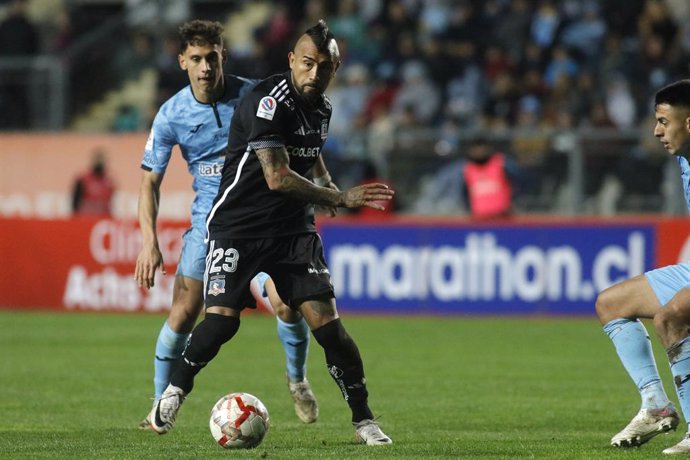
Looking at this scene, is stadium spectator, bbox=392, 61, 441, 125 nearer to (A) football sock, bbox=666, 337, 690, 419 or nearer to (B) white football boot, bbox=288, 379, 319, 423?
(B) white football boot, bbox=288, 379, 319, 423

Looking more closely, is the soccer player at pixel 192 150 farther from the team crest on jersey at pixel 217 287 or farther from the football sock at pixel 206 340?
the team crest on jersey at pixel 217 287

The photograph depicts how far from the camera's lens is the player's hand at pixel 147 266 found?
29.0 ft

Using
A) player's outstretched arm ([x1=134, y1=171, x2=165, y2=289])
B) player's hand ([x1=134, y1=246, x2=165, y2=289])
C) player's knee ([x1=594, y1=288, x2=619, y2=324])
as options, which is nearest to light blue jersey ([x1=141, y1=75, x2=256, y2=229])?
player's outstretched arm ([x1=134, y1=171, x2=165, y2=289])

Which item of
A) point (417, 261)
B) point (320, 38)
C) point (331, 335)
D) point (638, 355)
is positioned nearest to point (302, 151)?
point (320, 38)

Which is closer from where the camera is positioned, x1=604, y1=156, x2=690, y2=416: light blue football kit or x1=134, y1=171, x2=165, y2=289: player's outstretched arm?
x1=604, y1=156, x2=690, y2=416: light blue football kit

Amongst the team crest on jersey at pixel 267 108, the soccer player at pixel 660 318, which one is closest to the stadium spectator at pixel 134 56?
the team crest on jersey at pixel 267 108

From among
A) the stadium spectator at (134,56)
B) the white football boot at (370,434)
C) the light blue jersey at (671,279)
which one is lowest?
the white football boot at (370,434)

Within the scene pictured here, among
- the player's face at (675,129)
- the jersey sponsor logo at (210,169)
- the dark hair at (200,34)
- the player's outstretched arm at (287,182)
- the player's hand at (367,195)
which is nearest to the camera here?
the player's hand at (367,195)

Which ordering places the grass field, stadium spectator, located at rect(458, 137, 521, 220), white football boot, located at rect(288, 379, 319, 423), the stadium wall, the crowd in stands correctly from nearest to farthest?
1. the grass field
2. white football boot, located at rect(288, 379, 319, 423)
3. the stadium wall
4. stadium spectator, located at rect(458, 137, 521, 220)
5. the crowd in stands

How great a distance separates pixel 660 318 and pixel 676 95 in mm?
1219

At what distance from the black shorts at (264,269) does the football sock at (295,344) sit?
1319 mm

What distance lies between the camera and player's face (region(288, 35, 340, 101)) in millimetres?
7984

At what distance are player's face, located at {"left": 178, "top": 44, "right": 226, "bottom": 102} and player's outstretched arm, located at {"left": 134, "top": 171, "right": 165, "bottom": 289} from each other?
0.65 m

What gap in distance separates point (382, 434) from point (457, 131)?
1253 centimetres
